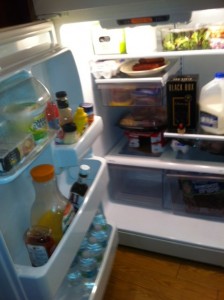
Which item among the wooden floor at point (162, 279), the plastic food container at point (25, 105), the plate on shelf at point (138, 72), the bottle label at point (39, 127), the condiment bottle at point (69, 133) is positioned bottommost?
the wooden floor at point (162, 279)

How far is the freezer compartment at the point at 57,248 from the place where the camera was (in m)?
0.71

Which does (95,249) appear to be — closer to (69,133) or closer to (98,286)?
(98,286)

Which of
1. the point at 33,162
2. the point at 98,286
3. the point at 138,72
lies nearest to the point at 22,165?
the point at 33,162

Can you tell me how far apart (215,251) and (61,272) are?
802 mm

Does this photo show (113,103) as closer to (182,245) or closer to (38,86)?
(38,86)

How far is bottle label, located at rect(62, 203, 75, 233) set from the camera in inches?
32.4

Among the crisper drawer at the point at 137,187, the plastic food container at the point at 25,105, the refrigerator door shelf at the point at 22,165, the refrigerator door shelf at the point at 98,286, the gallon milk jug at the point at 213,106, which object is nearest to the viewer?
the refrigerator door shelf at the point at 22,165

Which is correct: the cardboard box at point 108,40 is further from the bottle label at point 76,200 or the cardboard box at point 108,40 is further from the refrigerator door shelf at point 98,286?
the refrigerator door shelf at point 98,286

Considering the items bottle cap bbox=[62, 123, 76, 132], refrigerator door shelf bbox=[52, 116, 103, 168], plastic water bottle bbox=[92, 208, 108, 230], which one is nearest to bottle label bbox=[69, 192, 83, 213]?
refrigerator door shelf bbox=[52, 116, 103, 168]

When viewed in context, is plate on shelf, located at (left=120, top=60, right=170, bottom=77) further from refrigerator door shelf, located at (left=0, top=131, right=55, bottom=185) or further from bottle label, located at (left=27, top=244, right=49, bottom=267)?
bottle label, located at (left=27, top=244, right=49, bottom=267)

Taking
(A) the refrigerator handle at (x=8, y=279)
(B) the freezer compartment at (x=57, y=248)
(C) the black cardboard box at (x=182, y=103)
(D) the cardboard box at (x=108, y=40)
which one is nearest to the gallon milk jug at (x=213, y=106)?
(C) the black cardboard box at (x=182, y=103)

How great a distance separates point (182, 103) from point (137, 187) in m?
0.63

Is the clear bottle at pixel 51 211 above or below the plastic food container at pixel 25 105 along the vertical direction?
below

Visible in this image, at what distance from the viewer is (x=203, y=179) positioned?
54.3 inches
